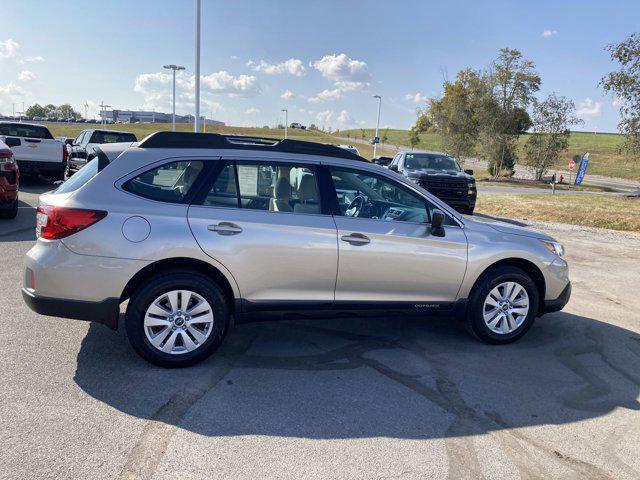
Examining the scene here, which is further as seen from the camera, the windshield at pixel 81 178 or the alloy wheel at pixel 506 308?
the alloy wheel at pixel 506 308

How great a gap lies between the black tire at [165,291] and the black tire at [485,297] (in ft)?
7.55

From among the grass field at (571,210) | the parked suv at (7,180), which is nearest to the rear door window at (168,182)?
the parked suv at (7,180)

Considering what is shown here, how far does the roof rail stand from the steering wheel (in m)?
0.36

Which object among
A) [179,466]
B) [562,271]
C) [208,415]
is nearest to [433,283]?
[562,271]

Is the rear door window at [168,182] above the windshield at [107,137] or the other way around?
above

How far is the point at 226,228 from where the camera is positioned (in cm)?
403

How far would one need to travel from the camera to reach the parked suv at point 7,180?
358 inches

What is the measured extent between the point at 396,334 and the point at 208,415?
89.7 inches

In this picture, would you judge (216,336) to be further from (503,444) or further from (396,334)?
(503,444)

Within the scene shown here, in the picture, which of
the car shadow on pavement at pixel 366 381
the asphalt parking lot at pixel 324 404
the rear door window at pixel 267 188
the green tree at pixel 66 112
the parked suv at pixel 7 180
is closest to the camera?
the asphalt parking lot at pixel 324 404

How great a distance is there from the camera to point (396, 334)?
5.09 metres

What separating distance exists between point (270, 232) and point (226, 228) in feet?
1.15

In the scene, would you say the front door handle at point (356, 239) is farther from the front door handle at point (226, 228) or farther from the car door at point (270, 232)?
the front door handle at point (226, 228)

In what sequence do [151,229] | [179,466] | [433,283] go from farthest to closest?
[433,283] → [151,229] → [179,466]
